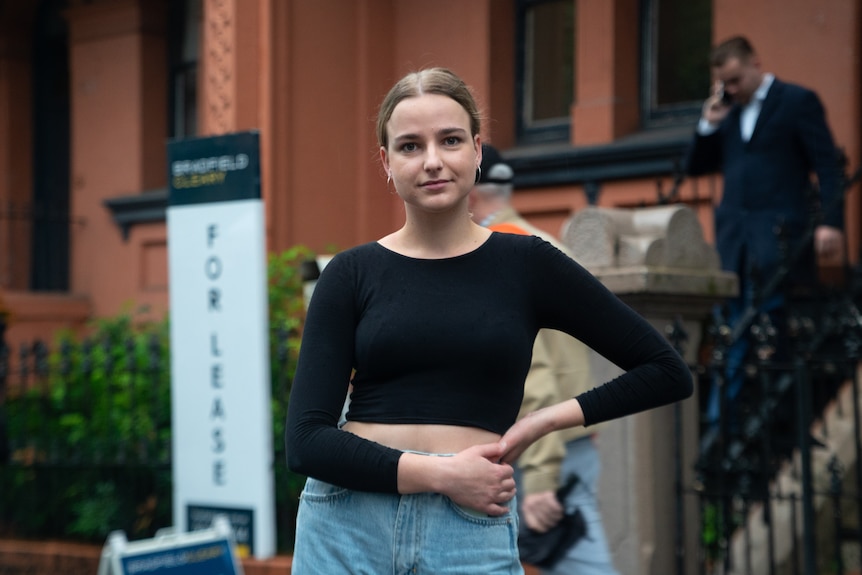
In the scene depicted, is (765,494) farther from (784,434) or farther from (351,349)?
(351,349)

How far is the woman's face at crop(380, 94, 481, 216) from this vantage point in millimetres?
2371

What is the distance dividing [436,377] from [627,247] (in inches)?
125

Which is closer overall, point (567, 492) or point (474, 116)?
point (474, 116)

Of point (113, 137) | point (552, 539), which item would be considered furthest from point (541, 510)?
point (113, 137)

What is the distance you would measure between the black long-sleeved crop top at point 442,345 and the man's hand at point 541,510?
1.32m

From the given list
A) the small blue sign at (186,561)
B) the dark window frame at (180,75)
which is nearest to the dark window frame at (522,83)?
the dark window frame at (180,75)

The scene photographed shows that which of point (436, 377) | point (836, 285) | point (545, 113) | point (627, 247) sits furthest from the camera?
point (545, 113)

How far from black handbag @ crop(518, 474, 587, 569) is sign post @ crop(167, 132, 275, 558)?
271cm

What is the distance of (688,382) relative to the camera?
249 centimetres

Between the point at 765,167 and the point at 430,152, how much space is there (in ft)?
16.3

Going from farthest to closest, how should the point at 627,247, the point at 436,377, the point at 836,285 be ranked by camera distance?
1. the point at 836,285
2. the point at 627,247
3. the point at 436,377

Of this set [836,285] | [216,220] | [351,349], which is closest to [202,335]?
[216,220]

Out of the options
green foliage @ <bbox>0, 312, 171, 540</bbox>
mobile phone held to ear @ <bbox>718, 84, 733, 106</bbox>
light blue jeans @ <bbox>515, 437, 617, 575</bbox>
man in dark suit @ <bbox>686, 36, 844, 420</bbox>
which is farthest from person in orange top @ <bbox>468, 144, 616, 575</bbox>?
green foliage @ <bbox>0, 312, 171, 540</bbox>

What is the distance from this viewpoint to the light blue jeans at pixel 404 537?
2365 millimetres
